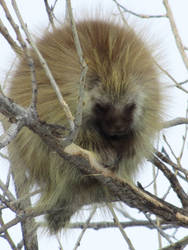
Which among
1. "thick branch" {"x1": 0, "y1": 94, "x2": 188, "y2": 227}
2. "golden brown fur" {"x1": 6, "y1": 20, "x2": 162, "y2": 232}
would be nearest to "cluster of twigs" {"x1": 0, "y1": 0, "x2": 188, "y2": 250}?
"thick branch" {"x1": 0, "y1": 94, "x2": 188, "y2": 227}

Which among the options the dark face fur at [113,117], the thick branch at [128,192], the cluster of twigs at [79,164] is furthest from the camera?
the dark face fur at [113,117]

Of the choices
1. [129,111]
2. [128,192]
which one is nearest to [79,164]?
[128,192]

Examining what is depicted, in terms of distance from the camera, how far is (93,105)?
192 centimetres

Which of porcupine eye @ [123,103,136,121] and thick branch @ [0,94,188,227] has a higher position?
porcupine eye @ [123,103,136,121]

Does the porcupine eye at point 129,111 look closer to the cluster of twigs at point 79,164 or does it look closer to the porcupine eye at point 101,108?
the porcupine eye at point 101,108

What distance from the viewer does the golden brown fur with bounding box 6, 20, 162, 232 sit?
6.25ft

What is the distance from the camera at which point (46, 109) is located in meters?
1.98

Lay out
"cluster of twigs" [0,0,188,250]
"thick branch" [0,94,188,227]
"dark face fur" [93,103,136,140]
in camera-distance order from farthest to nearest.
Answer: "dark face fur" [93,103,136,140] < "thick branch" [0,94,188,227] < "cluster of twigs" [0,0,188,250]

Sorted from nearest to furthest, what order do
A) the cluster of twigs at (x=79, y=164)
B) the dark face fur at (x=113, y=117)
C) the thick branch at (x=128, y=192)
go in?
the cluster of twigs at (x=79, y=164) → the thick branch at (x=128, y=192) → the dark face fur at (x=113, y=117)

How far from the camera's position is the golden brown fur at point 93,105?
75.0 inches

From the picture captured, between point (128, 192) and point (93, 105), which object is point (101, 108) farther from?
point (128, 192)

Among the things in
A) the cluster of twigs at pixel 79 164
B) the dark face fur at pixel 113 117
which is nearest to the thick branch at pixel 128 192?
the cluster of twigs at pixel 79 164

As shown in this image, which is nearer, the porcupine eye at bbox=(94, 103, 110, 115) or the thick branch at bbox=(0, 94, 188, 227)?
the thick branch at bbox=(0, 94, 188, 227)

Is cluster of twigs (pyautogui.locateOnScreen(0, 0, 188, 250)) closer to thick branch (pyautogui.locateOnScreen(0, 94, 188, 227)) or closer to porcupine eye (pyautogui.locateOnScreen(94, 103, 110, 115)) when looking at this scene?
thick branch (pyautogui.locateOnScreen(0, 94, 188, 227))
